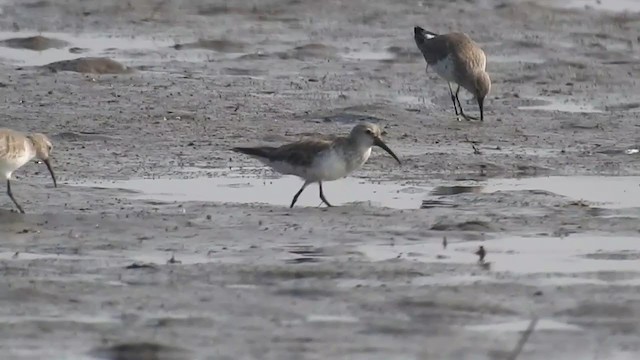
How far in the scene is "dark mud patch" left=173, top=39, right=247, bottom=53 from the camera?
68.4 feet

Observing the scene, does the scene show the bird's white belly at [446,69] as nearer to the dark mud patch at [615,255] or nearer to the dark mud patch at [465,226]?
the dark mud patch at [465,226]

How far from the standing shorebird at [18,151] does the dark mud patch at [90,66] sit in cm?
544

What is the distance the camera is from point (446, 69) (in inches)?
734

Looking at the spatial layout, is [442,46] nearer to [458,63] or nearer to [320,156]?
[458,63]

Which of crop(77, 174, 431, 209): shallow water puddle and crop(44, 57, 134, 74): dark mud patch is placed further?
crop(44, 57, 134, 74): dark mud patch

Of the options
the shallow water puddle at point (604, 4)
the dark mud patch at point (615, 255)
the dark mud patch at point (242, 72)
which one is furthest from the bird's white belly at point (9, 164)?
the shallow water puddle at point (604, 4)

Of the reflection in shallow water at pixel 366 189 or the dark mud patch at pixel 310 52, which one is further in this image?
the dark mud patch at pixel 310 52

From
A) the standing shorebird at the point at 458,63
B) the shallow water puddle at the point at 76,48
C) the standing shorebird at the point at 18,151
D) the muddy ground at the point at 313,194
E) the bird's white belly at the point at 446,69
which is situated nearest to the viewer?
the muddy ground at the point at 313,194

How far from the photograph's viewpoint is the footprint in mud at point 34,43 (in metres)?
20.3

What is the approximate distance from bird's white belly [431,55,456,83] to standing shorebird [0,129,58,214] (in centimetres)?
617

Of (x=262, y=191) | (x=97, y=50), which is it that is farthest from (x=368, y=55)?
(x=262, y=191)

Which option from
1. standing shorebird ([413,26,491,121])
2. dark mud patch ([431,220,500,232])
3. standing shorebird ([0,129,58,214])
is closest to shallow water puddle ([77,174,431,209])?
standing shorebird ([0,129,58,214])

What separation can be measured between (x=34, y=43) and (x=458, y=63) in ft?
16.7

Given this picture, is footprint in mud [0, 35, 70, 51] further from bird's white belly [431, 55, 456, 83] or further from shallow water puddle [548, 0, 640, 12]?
shallow water puddle [548, 0, 640, 12]
